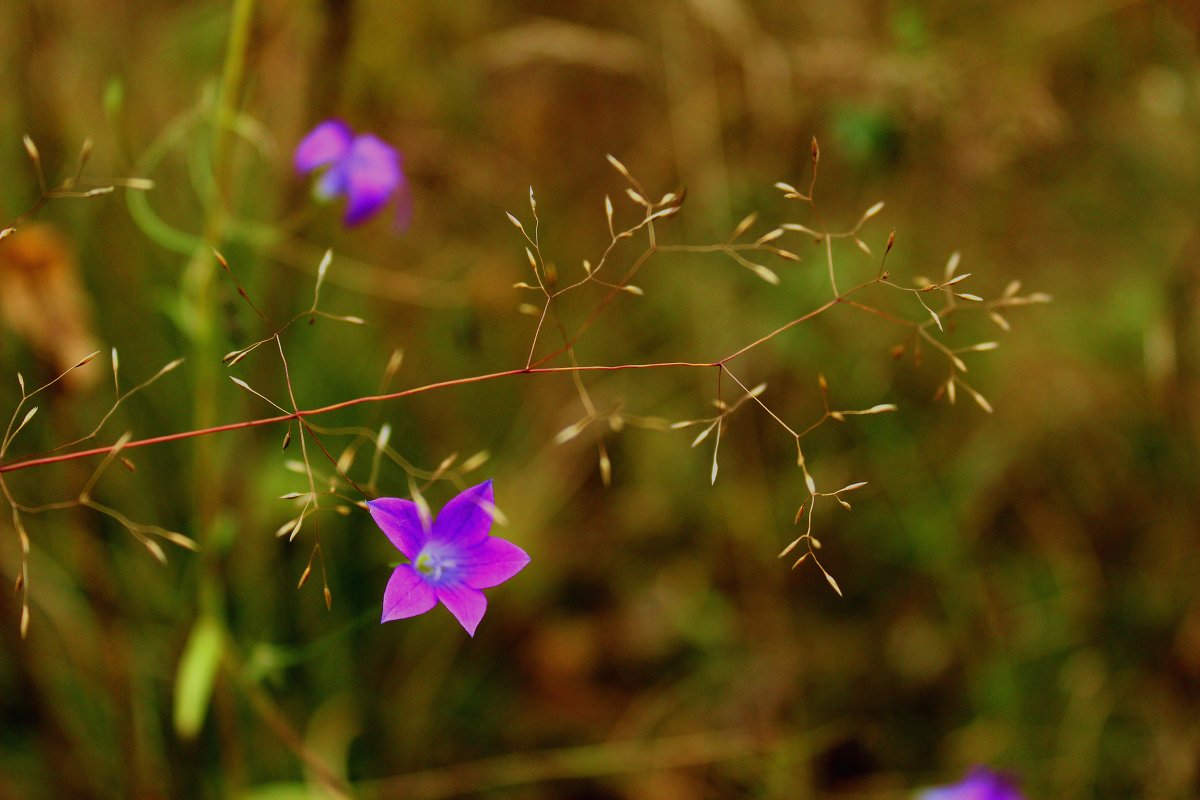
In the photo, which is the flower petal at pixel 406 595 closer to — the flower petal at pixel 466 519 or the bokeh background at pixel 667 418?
the flower petal at pixel 466 519

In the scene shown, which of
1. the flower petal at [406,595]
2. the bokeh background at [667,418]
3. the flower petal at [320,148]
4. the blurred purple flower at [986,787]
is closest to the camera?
the flower petal at [406,595]

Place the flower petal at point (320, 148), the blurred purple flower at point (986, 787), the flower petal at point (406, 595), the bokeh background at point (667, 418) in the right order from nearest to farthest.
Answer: the flower petal at point (406, 595) < the flower petal at point (320, 148) < the blurred purple flower at point (986, 787) < the bokeh background at point (667, 418)

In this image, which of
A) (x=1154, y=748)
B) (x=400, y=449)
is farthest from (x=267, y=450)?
(x=1154, y=748)

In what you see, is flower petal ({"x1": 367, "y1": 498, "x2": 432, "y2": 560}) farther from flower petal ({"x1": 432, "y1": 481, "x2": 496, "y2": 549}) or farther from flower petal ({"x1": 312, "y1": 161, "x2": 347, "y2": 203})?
flower petal ({"x1": 312, "y1": 161, "x2": 347, "y2": 203})

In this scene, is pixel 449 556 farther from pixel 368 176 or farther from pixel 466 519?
pixel 368 176

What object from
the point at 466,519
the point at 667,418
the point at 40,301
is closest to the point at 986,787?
the point at 667,418

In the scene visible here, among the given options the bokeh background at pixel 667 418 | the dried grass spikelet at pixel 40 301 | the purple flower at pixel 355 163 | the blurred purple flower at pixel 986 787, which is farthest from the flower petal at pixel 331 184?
the blurred purple flower at pixel 986 787

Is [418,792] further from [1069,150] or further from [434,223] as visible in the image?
[1069,150]
